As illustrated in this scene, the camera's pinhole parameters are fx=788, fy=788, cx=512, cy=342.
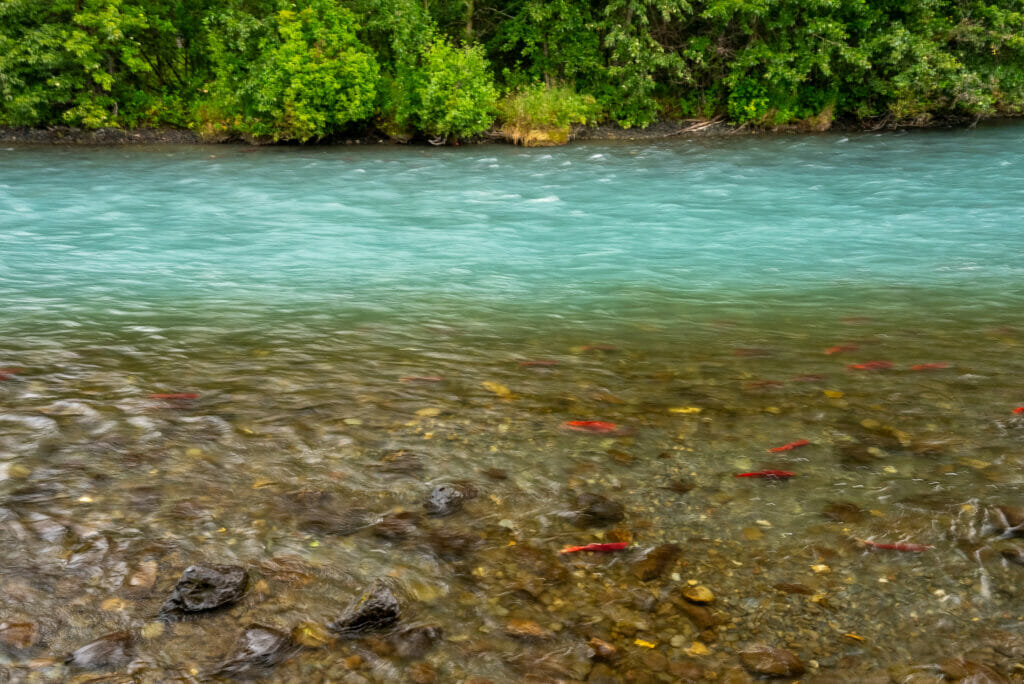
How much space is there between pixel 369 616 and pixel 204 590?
0.68 m

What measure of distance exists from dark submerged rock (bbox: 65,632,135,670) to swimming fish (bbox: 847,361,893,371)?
494 centimetres

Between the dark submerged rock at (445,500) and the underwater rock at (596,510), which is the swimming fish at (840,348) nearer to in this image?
the underwater rock at (596,510)

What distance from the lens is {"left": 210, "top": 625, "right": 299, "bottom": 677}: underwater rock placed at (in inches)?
111

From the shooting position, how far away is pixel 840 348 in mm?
6363

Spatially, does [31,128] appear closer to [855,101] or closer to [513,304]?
[513,304]

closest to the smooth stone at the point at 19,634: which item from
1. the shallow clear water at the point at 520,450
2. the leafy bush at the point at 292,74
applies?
the shallow clear water at the point at 520,450

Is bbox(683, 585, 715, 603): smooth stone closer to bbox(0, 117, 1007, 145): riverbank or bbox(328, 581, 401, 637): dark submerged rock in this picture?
bbox(328, 581, 401, 637): dark submerged rock

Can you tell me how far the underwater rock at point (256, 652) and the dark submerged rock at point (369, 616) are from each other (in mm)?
195

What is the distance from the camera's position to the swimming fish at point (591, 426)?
4.77 meters

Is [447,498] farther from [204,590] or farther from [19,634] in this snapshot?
[19,634]

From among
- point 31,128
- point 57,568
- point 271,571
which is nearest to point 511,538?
point 271,571

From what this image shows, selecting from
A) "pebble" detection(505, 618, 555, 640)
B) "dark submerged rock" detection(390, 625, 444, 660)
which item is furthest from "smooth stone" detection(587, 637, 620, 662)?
"dark submerged rock" detection(390, 625, 444, 660)

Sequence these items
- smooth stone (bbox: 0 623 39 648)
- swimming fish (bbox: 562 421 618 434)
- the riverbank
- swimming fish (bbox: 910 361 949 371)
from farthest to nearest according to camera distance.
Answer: the riverbank
swimming fish (bbox: 910 361 949 371)
swimming fish (bbox: 562 421 618 434)
smooth stone (bbox: 0 623 39 648)

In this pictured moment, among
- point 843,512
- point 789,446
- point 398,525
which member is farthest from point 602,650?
point 789,446
